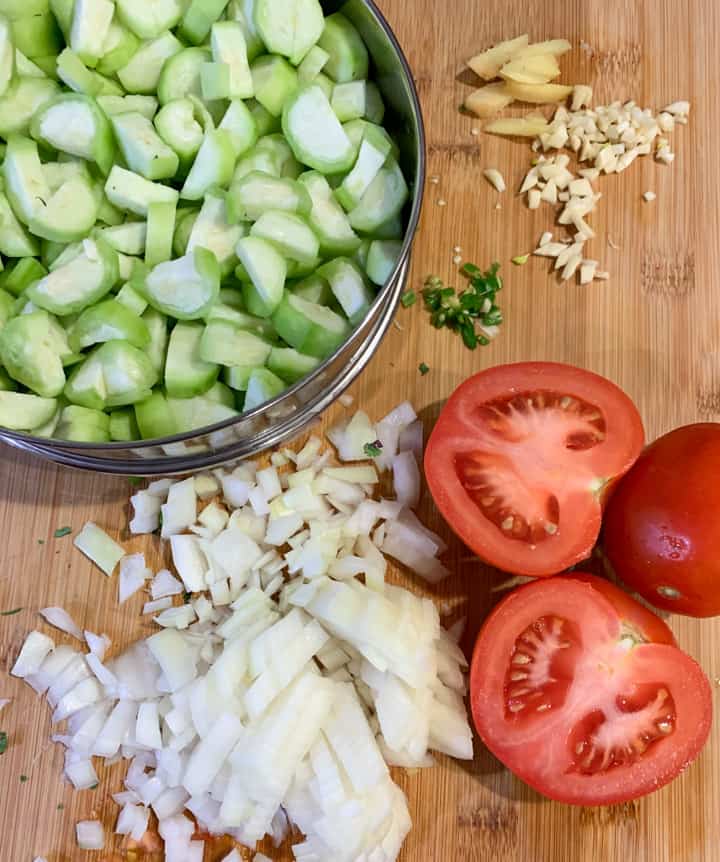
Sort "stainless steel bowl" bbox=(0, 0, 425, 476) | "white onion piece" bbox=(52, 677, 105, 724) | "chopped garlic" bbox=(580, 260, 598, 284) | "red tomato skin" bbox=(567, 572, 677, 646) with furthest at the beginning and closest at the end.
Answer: "chopped garlic" bbox=(580, 260, 598, 284) → "white onion piece" bbox=(52, 677, 105, 724) → "red tomato skin" bbox=(567, 572, 677, 646) → "stainless steel bowl" bbox=(0, 0, 425, 476)

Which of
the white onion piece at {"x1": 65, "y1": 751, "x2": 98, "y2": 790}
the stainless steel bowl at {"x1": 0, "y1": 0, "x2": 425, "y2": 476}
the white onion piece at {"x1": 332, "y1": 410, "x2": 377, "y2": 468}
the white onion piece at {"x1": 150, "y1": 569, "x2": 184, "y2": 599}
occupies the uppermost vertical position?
the stainless steel bowl at {"x1": 0, "y1": 0, "x2": 425, "y2": 476}

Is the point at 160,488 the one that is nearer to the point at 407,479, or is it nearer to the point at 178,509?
the point at 178,509

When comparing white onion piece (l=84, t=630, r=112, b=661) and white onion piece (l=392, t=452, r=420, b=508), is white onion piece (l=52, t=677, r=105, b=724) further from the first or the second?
white onion piece (l=392, t=452, r=420, b=508)

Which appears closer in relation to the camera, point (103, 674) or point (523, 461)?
point (523, 461)

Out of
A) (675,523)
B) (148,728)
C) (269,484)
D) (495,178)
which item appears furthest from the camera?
(495,178)

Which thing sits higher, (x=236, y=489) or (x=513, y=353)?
(x=513, y=353)

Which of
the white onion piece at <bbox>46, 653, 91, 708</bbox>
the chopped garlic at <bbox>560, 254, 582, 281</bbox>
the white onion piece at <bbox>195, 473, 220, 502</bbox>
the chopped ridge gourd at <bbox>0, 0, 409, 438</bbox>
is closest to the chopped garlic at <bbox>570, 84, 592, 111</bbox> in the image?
the chopped garlic at <bbox>560, 254, 582, 281</bbox>

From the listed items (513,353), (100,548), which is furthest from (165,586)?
(513,353)

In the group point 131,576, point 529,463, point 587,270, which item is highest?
point 587,270

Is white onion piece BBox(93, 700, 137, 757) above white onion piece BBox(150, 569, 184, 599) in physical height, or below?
below
